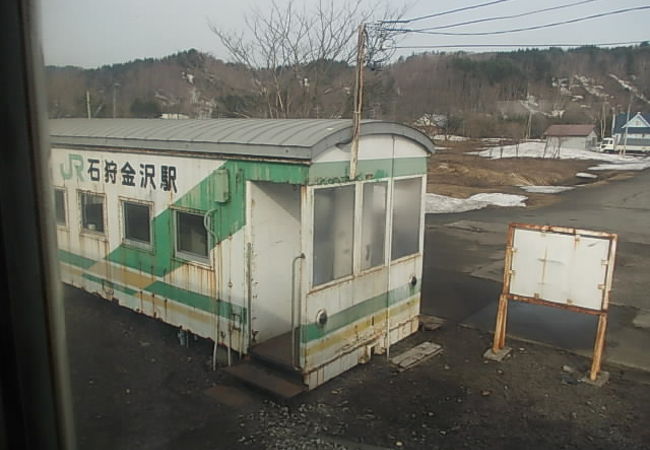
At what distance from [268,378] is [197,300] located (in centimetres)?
93

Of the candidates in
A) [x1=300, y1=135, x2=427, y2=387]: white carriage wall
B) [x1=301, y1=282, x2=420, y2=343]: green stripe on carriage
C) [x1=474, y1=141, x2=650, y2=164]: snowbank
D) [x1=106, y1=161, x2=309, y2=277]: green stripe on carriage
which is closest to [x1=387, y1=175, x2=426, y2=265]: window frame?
[x1=300, y1=135, x2=427, y2=387]: white carriage wall

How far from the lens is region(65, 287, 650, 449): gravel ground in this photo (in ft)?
10.1

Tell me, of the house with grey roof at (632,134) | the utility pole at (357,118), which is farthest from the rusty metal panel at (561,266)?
the house with grey roof at (632,134)

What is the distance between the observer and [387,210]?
4.39 meters

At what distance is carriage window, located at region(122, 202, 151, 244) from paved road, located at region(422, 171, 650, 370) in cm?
303

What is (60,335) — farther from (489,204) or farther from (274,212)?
(489,204)

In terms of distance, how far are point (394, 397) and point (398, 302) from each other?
3.58 ft

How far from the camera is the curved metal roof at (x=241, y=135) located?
3.63 m

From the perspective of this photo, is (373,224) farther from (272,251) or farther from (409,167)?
(272,251)

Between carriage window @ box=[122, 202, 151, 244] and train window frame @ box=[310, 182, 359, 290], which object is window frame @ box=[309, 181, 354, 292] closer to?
train window frame @ box=[310, 182, 359, 290]

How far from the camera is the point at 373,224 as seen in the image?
4.27 metres

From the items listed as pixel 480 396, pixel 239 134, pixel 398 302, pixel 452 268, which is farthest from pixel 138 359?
pixel 452 268

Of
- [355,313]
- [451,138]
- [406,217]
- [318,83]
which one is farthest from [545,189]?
[355,313]

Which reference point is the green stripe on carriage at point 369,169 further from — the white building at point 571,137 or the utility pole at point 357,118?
the white building at point 571,137
